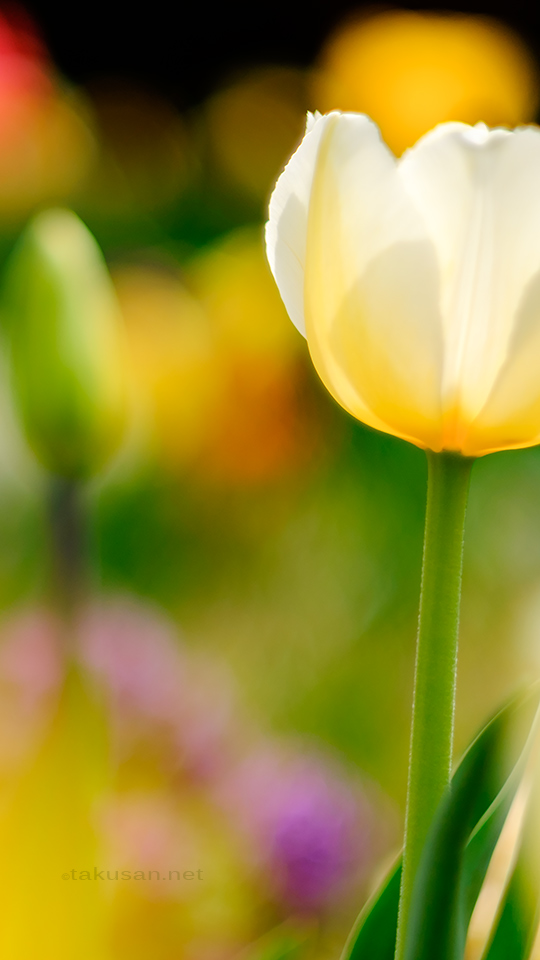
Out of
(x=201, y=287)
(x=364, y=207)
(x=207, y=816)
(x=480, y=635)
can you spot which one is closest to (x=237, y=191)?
(x=201, y=287)

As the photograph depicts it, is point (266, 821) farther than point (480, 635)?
No

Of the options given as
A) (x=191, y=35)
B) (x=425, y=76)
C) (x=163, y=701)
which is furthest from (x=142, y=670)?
(x=191, y=35)

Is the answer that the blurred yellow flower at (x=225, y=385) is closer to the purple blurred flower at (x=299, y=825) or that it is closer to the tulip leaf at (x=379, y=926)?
the purple blurred flower at (x=299, y=825)

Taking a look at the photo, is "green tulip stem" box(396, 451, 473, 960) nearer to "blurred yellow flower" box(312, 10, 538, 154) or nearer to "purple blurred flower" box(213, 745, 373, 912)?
"purple blurred flower" box(213, 745, 373, 912)

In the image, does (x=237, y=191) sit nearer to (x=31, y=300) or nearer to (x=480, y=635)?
(x=480, y=635)

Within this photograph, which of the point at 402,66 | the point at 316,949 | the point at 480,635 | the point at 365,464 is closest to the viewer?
the point at 316,949

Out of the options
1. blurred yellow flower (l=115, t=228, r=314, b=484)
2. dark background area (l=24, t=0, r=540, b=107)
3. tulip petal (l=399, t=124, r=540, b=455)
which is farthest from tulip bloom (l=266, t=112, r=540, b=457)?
dark background area (l=24, t=0, r=540, b=107)

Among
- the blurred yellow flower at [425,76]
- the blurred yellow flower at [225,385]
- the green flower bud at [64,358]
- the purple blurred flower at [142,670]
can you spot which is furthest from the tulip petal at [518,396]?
the blurred yellow flower at [425,76]
